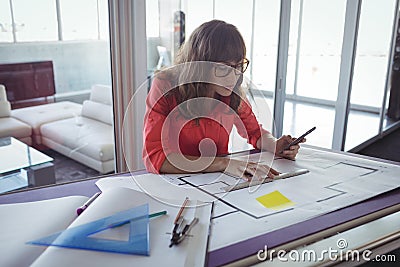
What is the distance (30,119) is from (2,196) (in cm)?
192

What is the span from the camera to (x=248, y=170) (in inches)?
46.1

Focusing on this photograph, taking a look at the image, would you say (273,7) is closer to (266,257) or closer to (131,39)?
(131,39)

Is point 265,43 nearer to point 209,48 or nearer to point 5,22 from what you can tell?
point 5,22

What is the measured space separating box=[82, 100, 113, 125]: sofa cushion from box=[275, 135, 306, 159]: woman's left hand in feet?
4.89

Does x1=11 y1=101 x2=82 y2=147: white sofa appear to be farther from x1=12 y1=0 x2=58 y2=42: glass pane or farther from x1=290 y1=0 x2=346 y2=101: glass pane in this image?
x1=290 y1=0 x2=346 y2=101: glass pane

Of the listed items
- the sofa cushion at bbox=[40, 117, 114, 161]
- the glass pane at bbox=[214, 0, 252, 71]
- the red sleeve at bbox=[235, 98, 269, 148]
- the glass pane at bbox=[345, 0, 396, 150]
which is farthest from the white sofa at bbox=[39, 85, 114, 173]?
the glass pane at bbox=[345, 0, 396, 150]

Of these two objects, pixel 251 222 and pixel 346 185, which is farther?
pixel 346 185

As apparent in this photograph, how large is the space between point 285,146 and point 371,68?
3.52 metres

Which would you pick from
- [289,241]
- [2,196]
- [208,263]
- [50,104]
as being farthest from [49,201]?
[50,104]

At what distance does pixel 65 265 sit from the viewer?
666 mm

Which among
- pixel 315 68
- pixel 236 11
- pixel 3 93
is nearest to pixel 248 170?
pixel 3 93

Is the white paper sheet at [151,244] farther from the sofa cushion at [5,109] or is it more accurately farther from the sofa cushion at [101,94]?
the sofa cushion at [5,109]

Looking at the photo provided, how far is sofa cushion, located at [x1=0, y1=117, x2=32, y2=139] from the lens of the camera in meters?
2.61

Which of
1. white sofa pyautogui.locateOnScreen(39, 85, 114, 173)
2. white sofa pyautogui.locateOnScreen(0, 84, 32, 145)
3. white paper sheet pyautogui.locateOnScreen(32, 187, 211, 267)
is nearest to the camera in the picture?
white paper sheet pyautogui.locateOnScreen(32, 187, 211, 267)
